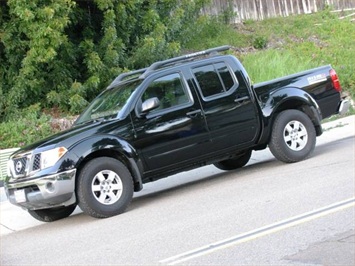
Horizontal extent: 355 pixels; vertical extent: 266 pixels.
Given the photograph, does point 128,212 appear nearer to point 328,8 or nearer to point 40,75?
point 40,75

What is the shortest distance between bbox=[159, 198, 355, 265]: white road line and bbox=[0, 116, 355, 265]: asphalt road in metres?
0.01

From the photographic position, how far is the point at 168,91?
1020 cm

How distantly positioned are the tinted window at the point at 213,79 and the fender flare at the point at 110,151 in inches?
66.0

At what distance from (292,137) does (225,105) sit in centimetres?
146

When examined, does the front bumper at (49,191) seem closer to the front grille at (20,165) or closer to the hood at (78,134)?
the front grille at (20,165)

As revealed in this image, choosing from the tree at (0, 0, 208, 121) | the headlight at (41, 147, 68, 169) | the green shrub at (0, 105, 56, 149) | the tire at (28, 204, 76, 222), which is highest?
the tree at (0, 0, 208, 121)

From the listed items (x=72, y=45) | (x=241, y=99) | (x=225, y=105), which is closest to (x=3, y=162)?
(x=72, y=45)

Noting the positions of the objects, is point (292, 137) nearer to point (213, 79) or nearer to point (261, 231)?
point (213, 79)

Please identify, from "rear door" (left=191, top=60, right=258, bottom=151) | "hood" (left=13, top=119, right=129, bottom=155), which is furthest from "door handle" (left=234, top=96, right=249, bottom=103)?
"hood" (left=13, top=119, right=129, bottom=155)

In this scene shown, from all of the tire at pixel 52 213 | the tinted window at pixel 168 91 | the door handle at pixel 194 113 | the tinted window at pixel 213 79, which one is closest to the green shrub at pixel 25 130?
the tire at pixel 52 213

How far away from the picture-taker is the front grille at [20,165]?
9328 mm

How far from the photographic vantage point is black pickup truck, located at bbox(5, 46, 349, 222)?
29.8ft

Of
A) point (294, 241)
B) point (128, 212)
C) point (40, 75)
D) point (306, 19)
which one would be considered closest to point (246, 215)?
point (294, 241)

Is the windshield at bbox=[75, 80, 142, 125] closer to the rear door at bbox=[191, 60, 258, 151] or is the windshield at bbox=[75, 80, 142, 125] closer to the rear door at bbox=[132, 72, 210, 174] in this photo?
the rear door at bbox=[132, 72, 210, 174]
